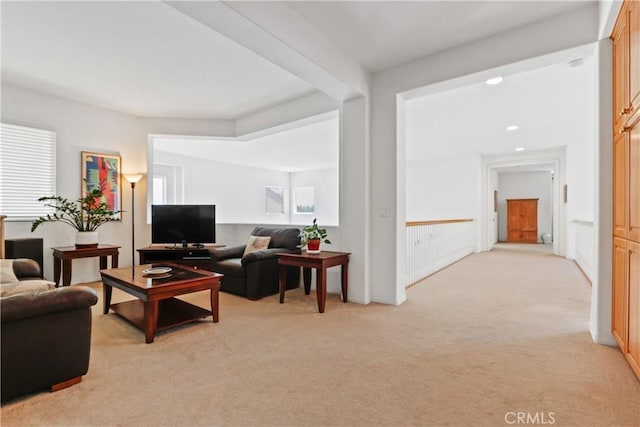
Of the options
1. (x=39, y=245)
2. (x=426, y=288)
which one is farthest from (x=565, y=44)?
(x=39, y=245)

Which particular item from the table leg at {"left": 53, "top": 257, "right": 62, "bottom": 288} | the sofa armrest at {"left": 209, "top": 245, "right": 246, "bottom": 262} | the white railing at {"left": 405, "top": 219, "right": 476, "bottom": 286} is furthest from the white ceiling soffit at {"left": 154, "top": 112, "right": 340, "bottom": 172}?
the table leg at {"left": 53, "top": 257, "right": 62, "bottom": 288}

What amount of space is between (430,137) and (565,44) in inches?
159

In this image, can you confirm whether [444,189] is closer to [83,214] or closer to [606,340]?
[606,340]

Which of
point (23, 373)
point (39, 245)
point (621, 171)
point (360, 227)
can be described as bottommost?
point (23, 373)

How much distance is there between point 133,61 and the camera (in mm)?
3322

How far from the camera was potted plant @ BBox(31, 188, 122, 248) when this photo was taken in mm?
4074

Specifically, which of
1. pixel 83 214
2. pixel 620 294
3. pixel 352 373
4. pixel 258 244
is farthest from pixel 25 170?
pixel 620 294

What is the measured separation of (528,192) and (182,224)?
11.5 m

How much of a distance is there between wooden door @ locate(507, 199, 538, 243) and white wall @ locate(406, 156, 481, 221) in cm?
431

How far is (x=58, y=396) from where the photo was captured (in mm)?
1758

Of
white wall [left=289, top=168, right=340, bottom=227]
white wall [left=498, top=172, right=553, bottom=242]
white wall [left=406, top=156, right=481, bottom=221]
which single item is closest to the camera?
white wall [left=406, top=156, right=481, bottom=221]

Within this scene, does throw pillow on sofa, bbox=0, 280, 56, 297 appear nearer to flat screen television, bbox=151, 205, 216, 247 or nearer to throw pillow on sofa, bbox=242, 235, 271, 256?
throw pillow on sofa, bbox=242, 235, 271, 256

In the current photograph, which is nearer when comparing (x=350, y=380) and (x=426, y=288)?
(x=350, y=380)

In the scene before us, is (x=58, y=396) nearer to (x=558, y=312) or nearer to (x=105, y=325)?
(x=105, y=325)
